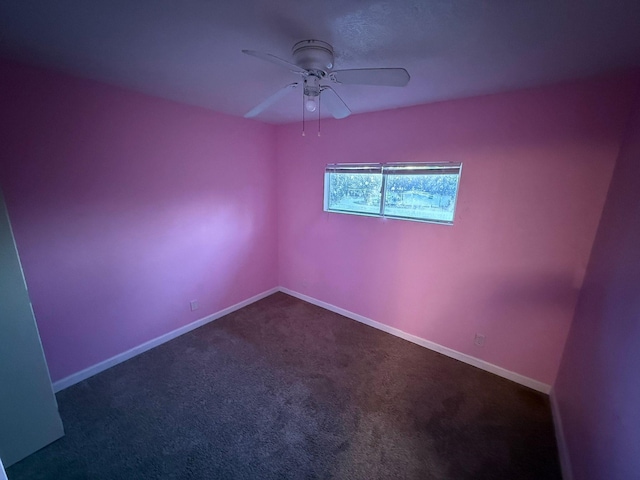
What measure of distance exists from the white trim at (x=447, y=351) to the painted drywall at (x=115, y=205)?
1.40m

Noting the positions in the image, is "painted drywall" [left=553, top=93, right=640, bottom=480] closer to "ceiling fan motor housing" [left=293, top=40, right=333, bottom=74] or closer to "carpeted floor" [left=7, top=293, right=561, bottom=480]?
"carpeted floor" [left=7, top=293, right=561, bottom=480]

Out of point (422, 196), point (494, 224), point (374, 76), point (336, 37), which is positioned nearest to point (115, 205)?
point (336, 37)

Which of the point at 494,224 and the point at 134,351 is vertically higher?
the point at 494,224

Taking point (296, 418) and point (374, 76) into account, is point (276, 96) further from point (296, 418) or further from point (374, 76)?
point (296, 418)

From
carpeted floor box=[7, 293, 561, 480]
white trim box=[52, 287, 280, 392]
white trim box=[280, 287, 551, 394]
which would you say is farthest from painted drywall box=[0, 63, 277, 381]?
white trim box=[280, 287, 551, 394]

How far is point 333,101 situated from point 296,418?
80.9 inches

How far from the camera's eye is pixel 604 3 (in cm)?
90

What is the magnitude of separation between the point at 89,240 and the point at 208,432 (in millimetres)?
1654

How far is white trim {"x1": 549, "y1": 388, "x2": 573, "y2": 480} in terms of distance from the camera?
56.3 inches

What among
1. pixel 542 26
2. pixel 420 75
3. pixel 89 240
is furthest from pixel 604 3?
pixel 89 240

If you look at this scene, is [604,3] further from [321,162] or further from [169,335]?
[169,335]

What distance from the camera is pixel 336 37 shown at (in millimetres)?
1179

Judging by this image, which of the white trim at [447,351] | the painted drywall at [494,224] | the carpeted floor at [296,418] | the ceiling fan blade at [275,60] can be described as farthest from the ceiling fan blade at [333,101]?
the white trim at [447,351]

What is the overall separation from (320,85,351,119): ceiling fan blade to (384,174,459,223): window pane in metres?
1.12
